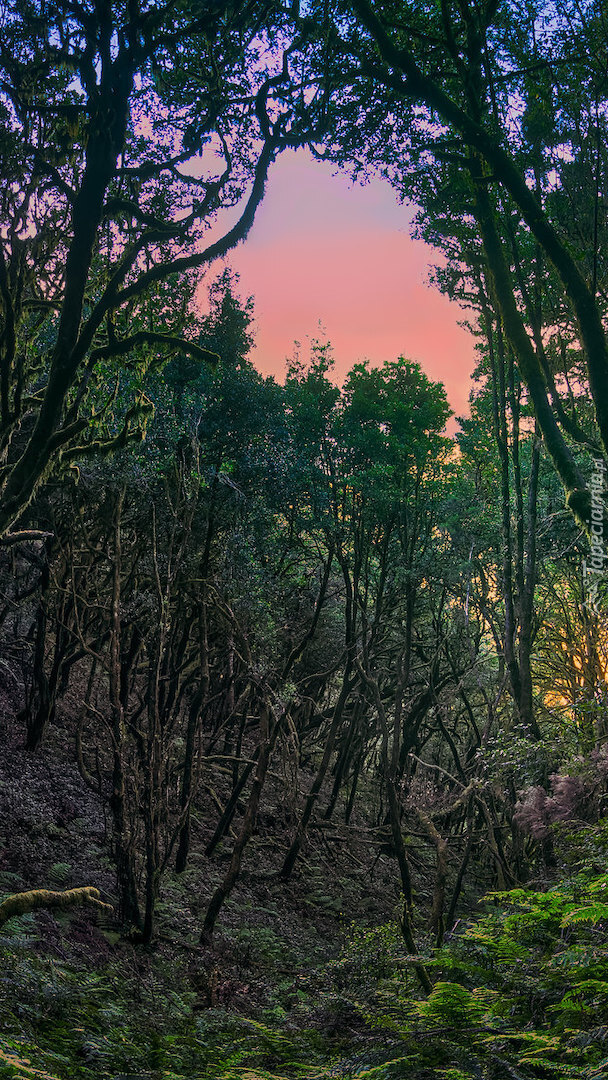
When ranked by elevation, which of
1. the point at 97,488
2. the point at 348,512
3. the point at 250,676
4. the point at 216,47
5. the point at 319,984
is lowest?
the point at 319,984

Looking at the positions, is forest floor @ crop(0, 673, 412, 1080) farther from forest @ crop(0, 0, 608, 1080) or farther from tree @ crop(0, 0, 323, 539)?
tree @ crop(0, 0, 323, 539)

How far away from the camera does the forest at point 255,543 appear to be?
6008 mm

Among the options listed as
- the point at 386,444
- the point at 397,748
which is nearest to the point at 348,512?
the point at 386,444

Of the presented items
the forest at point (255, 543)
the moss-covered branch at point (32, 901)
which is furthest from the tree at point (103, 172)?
the moss-covered branch at point (32, 901)

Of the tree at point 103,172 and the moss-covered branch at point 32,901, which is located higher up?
the tree at point 103,172

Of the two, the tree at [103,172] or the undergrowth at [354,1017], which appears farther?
the tree at [103,172]

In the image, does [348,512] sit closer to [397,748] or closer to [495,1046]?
[397,748]

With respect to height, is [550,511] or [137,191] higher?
[137,191]

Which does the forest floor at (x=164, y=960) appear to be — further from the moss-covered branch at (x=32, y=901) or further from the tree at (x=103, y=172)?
the tree at (x=103, y=172)

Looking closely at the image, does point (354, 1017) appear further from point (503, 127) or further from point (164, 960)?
point (503, 127)

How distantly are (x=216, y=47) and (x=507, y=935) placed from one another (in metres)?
10.9

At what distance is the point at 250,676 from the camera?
36.2 ft

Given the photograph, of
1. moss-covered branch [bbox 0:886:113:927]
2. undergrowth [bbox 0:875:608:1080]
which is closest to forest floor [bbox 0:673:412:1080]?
undergrowth [bbox 0:875:608:1080]

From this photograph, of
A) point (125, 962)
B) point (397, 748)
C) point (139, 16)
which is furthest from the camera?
point (397, 748)
